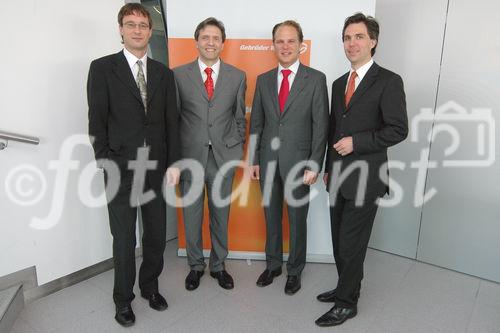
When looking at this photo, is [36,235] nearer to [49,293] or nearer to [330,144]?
[49,293]

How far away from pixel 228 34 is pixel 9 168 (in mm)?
1844

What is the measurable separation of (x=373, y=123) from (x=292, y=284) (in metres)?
1.34

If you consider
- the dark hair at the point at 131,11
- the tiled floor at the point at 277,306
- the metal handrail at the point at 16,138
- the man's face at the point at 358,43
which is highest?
the dark hair at the point at 131,11

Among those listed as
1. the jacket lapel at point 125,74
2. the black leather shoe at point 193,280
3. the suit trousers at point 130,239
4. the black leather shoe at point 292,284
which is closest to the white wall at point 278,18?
the jacket lapel at point 125,74

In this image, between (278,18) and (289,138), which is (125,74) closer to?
(289,138)

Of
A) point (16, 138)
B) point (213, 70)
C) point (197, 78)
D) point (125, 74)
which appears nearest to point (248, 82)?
point (213, 70)

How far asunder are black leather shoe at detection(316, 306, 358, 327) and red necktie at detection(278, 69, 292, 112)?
4.55 ft

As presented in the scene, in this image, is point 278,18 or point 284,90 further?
point 278,18

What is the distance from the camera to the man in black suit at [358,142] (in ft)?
6.66

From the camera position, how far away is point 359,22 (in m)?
2.07

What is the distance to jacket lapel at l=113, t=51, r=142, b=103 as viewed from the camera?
6.89 ft

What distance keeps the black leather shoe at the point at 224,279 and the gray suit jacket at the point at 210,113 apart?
2.72 feet

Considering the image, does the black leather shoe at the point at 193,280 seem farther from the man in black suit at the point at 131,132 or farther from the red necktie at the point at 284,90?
the red necktie at the point at 284,90

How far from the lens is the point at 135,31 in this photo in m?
2.08
